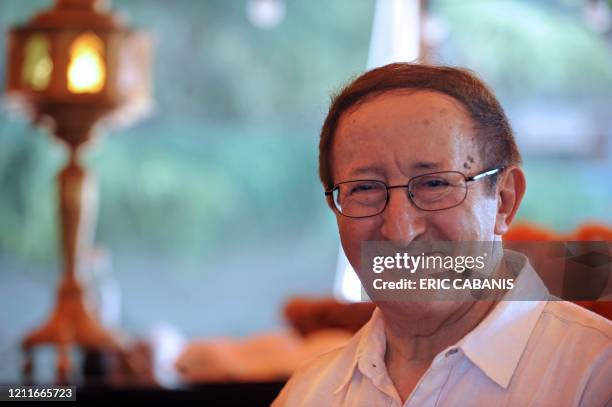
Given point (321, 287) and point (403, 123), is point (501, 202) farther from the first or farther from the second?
point (321, 287)

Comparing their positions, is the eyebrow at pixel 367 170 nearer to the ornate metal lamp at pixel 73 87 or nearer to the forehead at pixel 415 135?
the forehead at pixel 415 135

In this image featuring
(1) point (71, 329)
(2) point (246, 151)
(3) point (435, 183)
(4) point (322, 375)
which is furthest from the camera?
(2) point (246, 151)

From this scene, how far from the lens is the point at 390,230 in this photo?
2.61 feet

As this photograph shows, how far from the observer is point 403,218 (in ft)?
2.59

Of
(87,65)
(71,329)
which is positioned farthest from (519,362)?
(87,65)

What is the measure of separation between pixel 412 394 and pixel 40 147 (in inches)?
201

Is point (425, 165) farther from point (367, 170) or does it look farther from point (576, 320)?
point (576, 320)

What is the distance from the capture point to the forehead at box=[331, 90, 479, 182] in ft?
2.58

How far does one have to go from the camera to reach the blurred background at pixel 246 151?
18.6 ft

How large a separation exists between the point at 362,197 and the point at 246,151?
16.9 ft

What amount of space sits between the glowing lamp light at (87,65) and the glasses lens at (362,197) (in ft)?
6.17

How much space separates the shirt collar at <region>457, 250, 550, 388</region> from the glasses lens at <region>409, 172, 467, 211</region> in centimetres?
8

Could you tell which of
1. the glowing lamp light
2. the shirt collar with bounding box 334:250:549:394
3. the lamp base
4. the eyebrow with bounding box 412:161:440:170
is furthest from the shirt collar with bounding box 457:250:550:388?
the glowing lamp light

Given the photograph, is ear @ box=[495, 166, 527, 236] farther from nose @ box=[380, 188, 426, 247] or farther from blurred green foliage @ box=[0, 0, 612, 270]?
blurred green foliage @ box=[0, 0, 612, 270]
